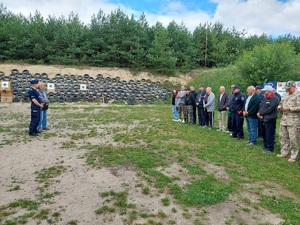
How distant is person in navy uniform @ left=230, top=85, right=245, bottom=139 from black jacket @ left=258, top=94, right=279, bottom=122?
124cm

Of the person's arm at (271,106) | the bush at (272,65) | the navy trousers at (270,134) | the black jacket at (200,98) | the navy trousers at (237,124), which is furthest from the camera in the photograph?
the bush at (272,65)

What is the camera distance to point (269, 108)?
5898 millimetres

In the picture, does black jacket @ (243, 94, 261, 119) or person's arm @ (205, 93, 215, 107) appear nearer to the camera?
black jacket @ (243, 94, 261, 119)

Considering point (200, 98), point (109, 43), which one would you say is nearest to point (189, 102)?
point (200, 98)

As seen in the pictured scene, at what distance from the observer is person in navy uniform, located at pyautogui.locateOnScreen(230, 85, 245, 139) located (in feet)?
24.1

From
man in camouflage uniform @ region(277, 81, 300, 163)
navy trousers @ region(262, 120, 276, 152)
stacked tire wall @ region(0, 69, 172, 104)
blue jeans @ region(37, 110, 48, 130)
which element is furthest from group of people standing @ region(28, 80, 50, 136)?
stacked tire wall @ region(0, 69, 172, 104)

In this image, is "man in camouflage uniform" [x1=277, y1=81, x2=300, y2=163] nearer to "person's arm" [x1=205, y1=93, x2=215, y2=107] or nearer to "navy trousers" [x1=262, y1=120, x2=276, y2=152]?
"navy trousers" [x1=262, y1=120, x2=276, y2=152]

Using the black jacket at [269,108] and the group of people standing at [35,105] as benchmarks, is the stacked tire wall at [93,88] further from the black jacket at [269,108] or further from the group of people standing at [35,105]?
the black jacket at [269,108]

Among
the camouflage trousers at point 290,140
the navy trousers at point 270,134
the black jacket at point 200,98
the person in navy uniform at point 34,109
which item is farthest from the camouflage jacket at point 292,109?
the person in navy uniform at point 34,109

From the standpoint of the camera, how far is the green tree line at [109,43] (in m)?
22.7

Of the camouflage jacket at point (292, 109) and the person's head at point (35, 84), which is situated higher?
the person's head at point (35, 84)

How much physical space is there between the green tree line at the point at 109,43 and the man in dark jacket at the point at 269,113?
18475 mm

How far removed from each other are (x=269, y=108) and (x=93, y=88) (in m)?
18.1

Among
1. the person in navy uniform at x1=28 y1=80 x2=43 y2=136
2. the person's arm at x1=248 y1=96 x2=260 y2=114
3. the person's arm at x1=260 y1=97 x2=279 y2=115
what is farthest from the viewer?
the person in navy uniform at x1=28 y1=80 x2=43 y2=136
